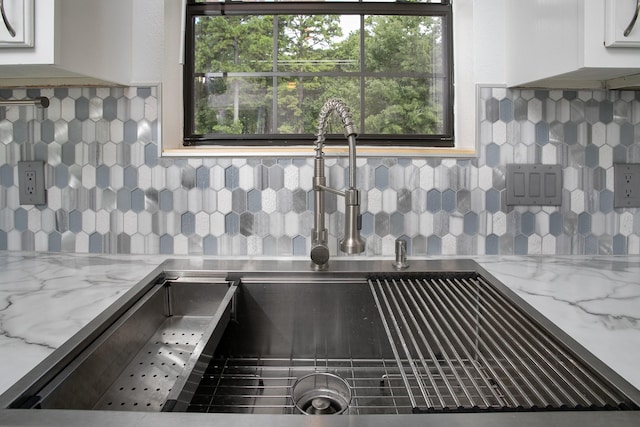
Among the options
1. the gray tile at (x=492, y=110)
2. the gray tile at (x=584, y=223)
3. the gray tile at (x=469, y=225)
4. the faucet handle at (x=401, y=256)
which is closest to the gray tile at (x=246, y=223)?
the faucet handle at (x=401, y=256)

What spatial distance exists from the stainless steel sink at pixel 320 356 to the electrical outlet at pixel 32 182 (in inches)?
20.4

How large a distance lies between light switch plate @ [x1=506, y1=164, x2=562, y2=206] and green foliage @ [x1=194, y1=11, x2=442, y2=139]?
32 cm

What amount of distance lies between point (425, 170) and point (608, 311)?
0.65 m

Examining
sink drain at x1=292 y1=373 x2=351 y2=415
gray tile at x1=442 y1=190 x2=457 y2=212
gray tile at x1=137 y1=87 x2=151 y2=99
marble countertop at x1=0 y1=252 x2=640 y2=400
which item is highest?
gray tile at x1=137 y1=87 x2=151 y2=99

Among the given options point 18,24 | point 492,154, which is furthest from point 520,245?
point 18,24

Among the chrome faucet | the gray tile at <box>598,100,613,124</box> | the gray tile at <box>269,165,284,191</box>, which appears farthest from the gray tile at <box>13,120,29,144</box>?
the gray tile at <box>598,100,613,124</box>

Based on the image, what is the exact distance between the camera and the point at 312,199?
1.39m

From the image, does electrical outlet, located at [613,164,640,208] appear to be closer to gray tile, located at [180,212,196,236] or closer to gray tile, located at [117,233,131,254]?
gray tile, located at [180,212,196,236]

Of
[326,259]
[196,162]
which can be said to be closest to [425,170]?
[326,259]

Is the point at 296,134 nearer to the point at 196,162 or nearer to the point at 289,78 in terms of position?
the point at 289,78

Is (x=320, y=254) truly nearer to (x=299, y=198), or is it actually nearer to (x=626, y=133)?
(x=299, y=198)

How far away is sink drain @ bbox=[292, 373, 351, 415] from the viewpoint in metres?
0.99

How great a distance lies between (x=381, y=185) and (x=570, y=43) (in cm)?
61

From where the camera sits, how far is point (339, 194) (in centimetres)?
119
